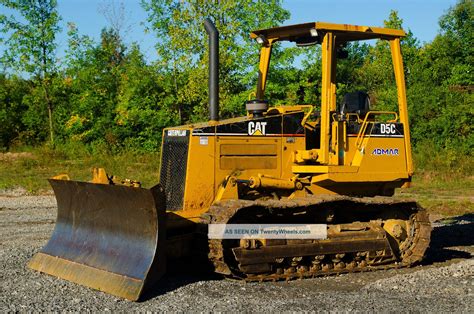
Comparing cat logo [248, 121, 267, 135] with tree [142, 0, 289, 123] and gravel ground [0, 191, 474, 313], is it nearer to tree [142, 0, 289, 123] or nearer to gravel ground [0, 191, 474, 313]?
gravel ground [0, 191, 474, 313]

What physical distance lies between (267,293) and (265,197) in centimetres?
160

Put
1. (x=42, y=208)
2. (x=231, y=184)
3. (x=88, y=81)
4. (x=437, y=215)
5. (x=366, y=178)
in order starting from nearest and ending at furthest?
1. (x=231, y=184)
2. (x=366, y=178)
3. (x=437, y=215)
4. (x=42, y=208)
5. (x=88, y=81)

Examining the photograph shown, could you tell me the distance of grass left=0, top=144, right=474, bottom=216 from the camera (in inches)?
835

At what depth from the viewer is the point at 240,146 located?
29.0 feet

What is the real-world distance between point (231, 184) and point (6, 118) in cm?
2683

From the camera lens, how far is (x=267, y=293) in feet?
24.9

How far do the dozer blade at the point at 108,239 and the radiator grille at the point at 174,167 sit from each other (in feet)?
2.81

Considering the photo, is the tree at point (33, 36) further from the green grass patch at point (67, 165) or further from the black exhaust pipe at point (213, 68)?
the black exhaust pipe at point (213, 68)

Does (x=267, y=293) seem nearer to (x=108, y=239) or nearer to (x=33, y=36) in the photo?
(x=108, y=239)

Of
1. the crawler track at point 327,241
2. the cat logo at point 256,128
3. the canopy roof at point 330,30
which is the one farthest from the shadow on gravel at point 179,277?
the canopy roof at point 330,30

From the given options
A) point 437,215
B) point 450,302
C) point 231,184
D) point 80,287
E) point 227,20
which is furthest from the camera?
point 227,20

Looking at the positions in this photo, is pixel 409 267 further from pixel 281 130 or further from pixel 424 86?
pixel 424 86

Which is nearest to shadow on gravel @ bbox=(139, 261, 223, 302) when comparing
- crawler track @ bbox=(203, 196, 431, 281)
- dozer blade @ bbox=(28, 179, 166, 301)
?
dozer blade @ bbox=(28, 179, 166, 301)

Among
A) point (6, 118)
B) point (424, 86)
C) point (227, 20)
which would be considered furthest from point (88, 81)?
point (424, 86)
